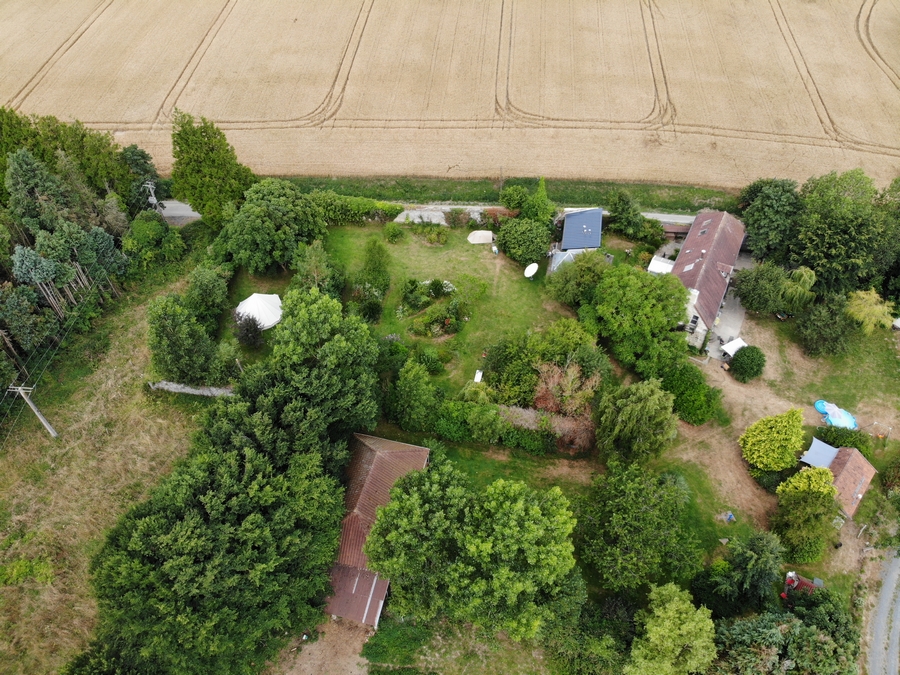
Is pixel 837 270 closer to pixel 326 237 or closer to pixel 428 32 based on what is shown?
pixel 326 237

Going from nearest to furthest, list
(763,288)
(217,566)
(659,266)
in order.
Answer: (217,566) → (763,288) → (659,266)

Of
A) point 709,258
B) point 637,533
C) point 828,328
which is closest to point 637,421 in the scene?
point 637,533

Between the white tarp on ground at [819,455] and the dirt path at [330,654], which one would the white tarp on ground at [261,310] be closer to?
the dirt path at [330,654]

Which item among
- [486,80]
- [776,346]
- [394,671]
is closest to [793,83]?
[486,80]

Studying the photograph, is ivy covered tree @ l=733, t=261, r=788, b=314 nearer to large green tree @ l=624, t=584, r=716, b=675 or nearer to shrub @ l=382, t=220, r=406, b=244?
large green tree @ l=624, t=584, r=716, b=675

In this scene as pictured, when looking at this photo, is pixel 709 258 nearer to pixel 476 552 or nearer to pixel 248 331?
pixel 476 552
